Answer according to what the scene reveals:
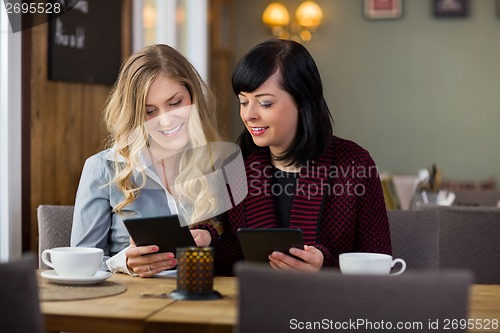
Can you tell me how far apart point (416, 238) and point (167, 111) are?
778 mm

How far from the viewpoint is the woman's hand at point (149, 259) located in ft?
6.23

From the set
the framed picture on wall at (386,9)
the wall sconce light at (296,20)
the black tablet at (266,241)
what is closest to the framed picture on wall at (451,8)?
the framed picture on wall at (386,9)

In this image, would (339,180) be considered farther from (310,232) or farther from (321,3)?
(321,3)

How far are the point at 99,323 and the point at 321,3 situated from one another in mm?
7501

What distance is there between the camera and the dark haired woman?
215 centimetres

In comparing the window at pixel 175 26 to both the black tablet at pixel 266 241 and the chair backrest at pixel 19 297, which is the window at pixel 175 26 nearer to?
the black tablet at pixel 266 241

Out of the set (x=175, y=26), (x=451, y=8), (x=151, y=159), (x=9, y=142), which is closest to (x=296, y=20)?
(x=451, y=8)

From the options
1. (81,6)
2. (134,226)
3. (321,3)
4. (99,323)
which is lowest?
(99,323)

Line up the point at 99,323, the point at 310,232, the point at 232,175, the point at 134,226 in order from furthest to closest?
the point at 232,175 → the point at 310,232 → the point at 134,226 → the point at 99,323

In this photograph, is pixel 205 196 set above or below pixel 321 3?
below

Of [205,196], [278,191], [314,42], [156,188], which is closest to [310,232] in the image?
[278,191]

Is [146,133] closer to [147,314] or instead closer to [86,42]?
[147,314]

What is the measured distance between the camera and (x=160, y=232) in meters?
1.85

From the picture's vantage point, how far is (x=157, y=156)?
2404 millimetres
